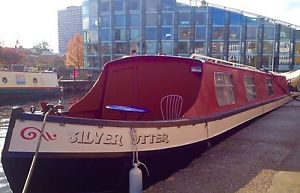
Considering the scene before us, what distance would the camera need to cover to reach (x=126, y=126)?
5902mm

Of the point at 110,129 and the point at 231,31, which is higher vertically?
the point at 231,31

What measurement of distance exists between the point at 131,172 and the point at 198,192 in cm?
114

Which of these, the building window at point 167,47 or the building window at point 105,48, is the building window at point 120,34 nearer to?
the building window at point 105,48

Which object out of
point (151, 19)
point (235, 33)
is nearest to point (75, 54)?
point (151, 19)

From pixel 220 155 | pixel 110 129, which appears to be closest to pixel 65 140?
pixel 110 129

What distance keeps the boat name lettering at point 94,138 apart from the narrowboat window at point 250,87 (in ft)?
23.5

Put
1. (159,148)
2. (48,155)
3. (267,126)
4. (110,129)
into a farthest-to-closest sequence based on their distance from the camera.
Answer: (267,126), (159,148), (110,129), (48,155)

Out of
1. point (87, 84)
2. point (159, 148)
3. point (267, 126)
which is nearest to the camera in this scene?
point (159, 148)

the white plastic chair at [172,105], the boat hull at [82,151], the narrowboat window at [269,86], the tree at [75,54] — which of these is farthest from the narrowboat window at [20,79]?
the tree at [75,54]

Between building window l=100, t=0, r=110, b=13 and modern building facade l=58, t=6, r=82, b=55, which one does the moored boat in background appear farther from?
modern building facade l=58, t=6, r=82, b=55

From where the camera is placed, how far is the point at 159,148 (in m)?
6.44

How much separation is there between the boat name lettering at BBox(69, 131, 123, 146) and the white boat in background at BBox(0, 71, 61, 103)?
24030mm

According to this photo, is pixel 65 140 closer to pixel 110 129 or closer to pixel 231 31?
pixel 110 129

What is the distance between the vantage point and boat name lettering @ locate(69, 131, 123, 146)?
550cm
